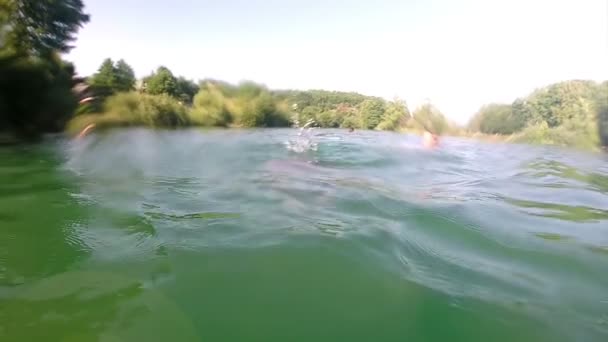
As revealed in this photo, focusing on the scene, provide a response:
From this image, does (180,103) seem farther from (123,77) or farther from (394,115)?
(394,115)

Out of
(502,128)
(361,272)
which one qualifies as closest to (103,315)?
(361,272)

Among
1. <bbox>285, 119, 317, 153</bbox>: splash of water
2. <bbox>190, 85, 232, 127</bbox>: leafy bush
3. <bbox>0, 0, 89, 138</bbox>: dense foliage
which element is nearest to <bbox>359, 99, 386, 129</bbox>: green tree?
<bbox>285, 119, 317, 153</bbox>: splash of water

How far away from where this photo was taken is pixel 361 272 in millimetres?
1991

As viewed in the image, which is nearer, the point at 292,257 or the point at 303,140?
the point at 292,257

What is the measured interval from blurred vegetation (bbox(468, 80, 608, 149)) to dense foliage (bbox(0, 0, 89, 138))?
24.3ft

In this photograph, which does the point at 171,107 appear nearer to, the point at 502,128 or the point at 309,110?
the point at 309,110

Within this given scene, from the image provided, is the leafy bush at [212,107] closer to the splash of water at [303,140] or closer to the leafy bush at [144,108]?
the leafy bush at [144,108]

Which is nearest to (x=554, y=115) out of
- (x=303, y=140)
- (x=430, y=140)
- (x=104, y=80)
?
(x=430, y=140)

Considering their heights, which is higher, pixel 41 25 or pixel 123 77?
pixel 41 25

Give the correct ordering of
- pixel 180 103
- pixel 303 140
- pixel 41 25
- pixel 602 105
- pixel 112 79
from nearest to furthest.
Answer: pixel 112 79 < pixel 602 105 < pixel 180 103 < pixel 41 25 < pixel 303 140

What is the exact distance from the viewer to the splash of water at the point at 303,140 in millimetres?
7102

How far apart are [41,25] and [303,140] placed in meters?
5.48

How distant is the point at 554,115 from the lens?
20.2ft

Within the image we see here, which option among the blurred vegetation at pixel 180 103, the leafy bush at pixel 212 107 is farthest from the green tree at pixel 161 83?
the leafy bush at pixel 212 107
